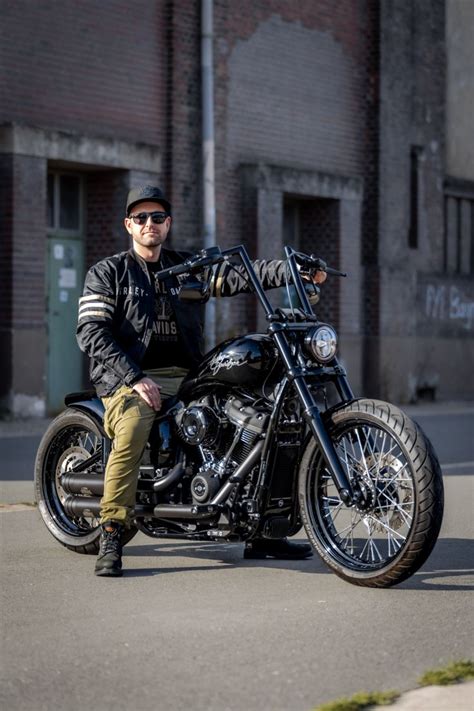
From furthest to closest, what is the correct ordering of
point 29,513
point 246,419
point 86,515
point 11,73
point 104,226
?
point 104,226, point 11,73, point 29,513, point 86,515, point 246,419

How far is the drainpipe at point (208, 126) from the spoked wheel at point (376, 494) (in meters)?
14.2

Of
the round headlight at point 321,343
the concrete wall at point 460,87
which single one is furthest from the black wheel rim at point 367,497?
the concrete wall at point 460,87

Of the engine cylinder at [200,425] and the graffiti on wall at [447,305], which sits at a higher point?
the graffiti on wall at [447,305]

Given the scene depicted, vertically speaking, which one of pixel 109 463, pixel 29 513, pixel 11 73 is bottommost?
pixel 29 513

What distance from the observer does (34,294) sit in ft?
61.2

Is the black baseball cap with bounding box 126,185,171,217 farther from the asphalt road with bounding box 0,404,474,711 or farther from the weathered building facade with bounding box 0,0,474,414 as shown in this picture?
the weathered building facade with bounding box 0,0,474,414

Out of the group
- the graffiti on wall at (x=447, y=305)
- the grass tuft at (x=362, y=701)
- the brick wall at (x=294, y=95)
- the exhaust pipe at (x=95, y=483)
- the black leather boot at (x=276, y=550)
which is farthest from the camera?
the graffiti on wall at (x=447, y=305)

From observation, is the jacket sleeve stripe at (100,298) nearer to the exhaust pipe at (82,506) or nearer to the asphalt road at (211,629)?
the exhaust pipe at (82,506)

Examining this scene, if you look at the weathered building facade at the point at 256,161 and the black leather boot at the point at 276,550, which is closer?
the black leather boot at the point at 276,550

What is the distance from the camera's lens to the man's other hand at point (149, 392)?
712 cm

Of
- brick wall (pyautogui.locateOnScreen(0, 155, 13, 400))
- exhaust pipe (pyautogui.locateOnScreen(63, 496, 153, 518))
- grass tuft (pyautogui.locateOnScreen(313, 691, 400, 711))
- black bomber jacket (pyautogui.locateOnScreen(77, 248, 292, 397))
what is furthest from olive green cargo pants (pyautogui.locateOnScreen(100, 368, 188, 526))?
brick wall (pyautogui.locateOnScreen(0, 155, 13, 400))

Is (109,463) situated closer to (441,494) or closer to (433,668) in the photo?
(441,494)

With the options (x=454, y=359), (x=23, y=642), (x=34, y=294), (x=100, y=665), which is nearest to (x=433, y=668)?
(x=100, y=665)

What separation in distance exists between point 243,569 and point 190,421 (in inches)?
32.1
